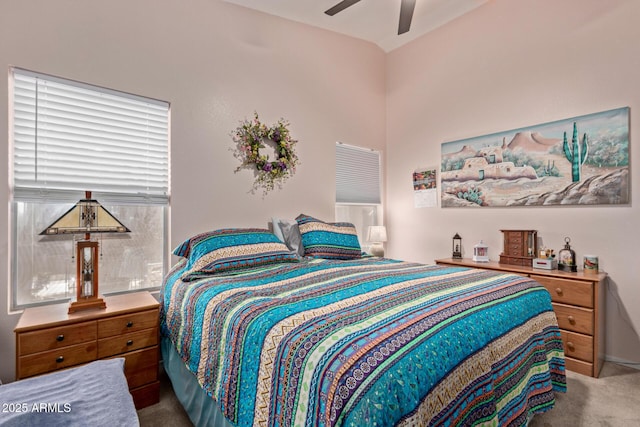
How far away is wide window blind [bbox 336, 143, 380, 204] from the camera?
3.87m

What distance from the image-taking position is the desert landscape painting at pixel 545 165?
263 cm

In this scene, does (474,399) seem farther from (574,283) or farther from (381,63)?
(381,63)

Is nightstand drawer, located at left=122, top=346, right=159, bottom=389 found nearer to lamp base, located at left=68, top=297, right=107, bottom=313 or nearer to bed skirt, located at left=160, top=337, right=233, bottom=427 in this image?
bed skirt, located at left=160, top=337, right=233, bottom=427

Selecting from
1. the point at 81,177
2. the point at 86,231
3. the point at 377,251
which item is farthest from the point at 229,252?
the point at 377,251

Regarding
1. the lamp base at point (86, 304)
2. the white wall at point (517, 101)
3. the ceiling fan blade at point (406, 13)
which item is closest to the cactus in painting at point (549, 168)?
the white wall at point (517, 101)

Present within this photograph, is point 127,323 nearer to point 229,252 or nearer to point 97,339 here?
point 97,339

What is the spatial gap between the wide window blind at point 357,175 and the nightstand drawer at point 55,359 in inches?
106

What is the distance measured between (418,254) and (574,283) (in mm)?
1718

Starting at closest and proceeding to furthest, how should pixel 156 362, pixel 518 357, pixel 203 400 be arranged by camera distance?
pixel 518 357, pixel 203 400, pixel 156 362

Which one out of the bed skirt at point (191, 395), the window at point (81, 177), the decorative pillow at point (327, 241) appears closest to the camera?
the bed skirt at point (191, 395)

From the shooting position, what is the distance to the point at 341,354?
0.98 meters

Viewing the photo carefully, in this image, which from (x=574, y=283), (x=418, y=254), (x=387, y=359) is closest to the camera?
(x=387, y=359)

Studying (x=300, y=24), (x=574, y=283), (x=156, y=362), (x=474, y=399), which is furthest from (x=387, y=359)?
(x=300, y=24)

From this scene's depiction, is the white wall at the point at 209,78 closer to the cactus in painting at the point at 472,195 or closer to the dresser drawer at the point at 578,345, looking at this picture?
the cactus in painting at the point at 472,195
